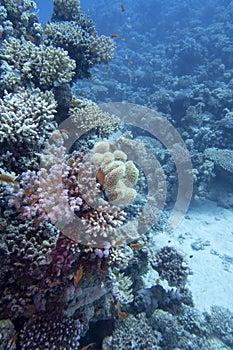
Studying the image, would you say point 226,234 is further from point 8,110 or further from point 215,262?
point 8,110

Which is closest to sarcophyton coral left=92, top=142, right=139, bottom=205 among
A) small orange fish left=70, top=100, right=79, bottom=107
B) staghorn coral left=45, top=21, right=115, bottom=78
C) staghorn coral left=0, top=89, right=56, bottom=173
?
staghorn coral left=0, top=89, right=56, bottom=173

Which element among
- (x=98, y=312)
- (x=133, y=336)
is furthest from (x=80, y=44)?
(x=133, y=336)

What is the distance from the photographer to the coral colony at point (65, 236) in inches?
112

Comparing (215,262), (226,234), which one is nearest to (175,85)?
(226,234)

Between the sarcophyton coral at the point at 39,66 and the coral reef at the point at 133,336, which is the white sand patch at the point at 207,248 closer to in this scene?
the coral reef at the point at 133,336

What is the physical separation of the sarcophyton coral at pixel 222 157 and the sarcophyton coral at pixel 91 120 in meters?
5.60

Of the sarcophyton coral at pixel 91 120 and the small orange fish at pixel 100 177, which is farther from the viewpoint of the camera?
the sarcophyton coral at pixel 91 120

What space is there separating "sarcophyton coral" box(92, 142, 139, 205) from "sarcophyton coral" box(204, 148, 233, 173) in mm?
6512

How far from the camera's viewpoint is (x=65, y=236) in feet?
9.62

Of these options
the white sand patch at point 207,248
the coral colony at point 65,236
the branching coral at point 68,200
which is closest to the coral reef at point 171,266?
the coral colony at point 65,236

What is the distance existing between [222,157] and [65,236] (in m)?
8.14

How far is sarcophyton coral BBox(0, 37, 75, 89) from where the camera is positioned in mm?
4773

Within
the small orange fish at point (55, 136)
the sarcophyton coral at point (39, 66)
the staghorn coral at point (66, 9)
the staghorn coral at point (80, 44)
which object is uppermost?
the staghorn coral at point (66, 9)

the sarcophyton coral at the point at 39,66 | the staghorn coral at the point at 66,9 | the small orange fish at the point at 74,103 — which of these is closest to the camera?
the sarcophyton coral at the point at 39,66
